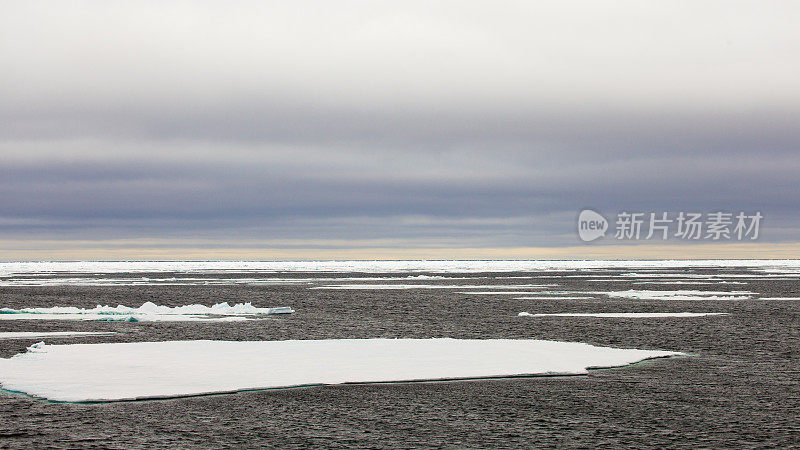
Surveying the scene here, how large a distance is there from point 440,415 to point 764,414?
3759 millimetres

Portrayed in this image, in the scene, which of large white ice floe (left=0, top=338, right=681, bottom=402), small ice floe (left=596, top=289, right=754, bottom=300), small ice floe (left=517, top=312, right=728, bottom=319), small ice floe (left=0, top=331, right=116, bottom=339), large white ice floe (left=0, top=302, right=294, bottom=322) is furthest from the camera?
small ice floe (left=596, top=289, right=754, bottom=300)

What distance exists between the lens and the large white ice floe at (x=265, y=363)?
1278cm

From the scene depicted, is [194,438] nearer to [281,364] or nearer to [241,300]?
[281,364]

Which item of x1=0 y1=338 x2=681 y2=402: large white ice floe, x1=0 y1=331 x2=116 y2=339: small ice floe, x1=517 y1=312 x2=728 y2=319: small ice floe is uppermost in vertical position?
x1=517 y1=312 x2=728 y2=319: small ice floe

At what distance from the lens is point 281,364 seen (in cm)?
1528

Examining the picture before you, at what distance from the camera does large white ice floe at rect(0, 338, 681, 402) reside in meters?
12.8

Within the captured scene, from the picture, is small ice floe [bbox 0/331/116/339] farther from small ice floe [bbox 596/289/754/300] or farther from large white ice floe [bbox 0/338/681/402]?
small ice floe [bbox 596/289/754/300]

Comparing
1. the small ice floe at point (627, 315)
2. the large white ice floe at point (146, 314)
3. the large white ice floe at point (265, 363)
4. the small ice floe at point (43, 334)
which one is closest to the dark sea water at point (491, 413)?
the large white ice floe at point (265, 363)

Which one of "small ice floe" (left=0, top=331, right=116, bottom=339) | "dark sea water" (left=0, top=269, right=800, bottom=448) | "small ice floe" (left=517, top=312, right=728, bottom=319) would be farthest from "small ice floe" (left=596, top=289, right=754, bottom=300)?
"small ice floe" (left=0, top=331, right=116, bottom=339)

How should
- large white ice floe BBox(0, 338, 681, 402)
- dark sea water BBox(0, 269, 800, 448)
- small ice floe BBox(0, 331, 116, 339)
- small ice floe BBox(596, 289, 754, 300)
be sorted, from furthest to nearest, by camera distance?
small ice floe BBox(596, 289, 754, 300) → small ice floe BBox(0, 331, 116, 339) → large white ice floe BBox(0, 338, 681, 402) → dark sea water BBox(0, 269, 800, 448)

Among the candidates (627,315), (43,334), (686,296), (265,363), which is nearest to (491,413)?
(265,363)

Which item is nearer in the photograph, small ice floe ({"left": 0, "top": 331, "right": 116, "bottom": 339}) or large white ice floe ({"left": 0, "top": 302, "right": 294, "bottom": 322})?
small ice floe ({"left": 0, "top": 331, "right": 116, "bottom": 339})

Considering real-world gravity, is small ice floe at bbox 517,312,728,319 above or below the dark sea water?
above

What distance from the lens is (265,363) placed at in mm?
15398
